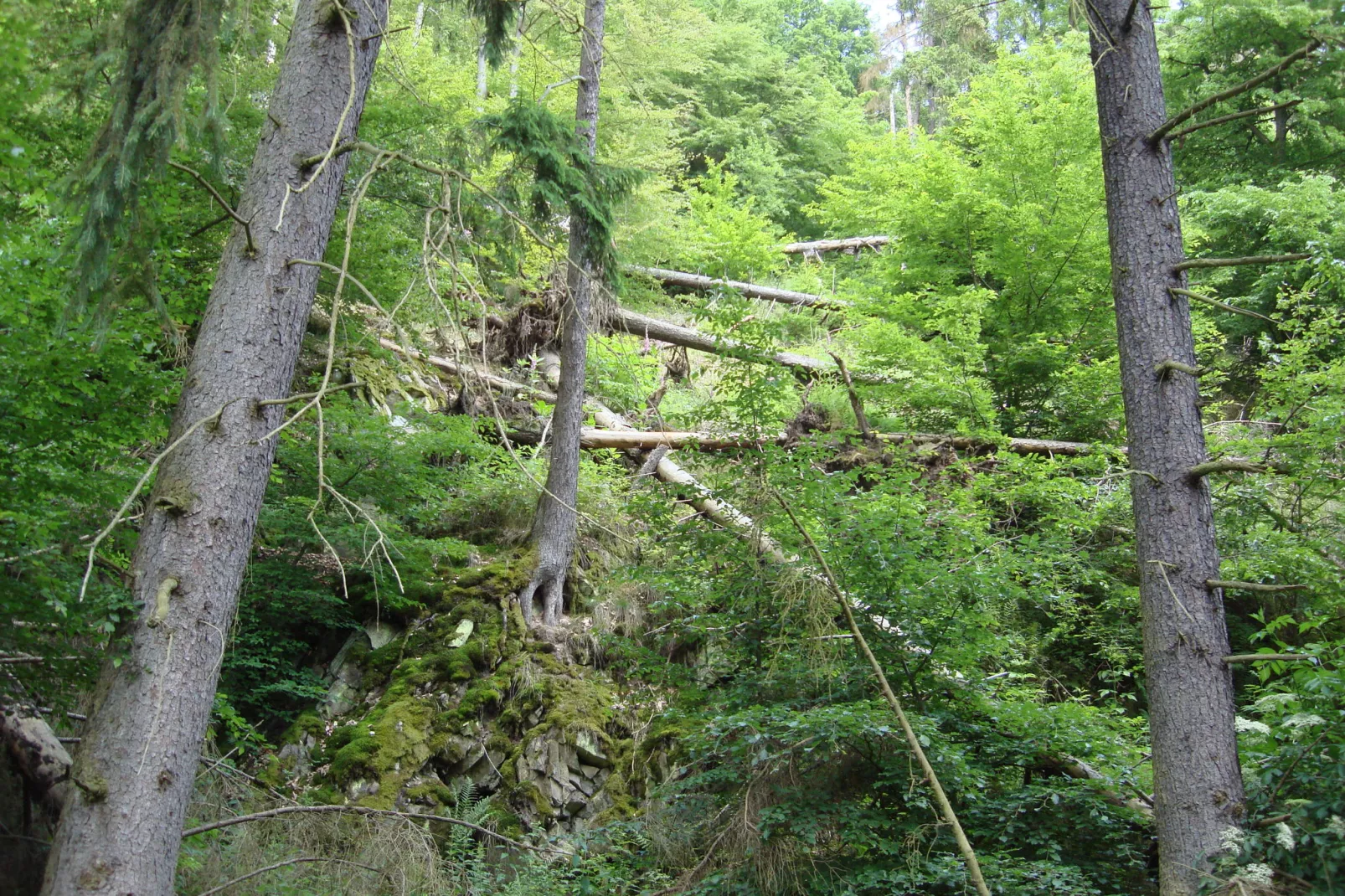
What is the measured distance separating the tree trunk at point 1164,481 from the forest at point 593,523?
0.02 meters

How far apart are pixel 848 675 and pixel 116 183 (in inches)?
181

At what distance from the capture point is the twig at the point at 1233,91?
398 centimetres

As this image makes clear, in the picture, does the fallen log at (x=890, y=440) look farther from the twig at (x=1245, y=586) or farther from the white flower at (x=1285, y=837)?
the white flower at (x=1285, y=837)

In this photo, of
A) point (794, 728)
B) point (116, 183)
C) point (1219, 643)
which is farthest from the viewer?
point (794, 728)

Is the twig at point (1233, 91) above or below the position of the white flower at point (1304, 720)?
above

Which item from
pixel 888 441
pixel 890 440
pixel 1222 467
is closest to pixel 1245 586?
pixel 1222 467

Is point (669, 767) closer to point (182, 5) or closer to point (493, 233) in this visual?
point (493, 233)

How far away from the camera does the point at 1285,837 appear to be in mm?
3760

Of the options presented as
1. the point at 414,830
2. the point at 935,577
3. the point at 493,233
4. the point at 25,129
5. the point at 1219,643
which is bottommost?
the point at 414,830

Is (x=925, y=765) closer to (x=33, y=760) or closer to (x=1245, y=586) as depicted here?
(x=1245, y=586)

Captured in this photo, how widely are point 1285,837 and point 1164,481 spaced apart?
165cm

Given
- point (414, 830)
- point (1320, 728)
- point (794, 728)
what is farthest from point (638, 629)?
point (1320, 728)

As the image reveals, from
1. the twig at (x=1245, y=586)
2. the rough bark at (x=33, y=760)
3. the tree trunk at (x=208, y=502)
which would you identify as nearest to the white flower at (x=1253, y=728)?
the twig at (x=1245, y=586)

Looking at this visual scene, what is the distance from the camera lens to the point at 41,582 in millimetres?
4086
